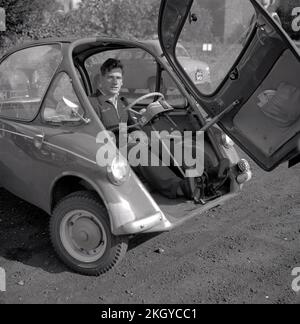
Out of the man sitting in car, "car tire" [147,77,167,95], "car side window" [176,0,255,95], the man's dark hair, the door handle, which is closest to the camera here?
"car side window" [176,0,255,95]

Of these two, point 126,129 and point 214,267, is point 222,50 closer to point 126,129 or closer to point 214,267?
point 126,129

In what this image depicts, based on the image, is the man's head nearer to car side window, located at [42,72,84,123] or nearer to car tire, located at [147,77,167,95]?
car side window, located at [42,72,84,123]

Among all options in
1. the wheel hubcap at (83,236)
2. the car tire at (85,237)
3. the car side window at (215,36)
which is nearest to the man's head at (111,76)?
the car side window at (215,36)

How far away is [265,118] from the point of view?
355 cm

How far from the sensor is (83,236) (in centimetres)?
339

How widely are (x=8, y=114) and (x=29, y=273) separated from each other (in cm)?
168

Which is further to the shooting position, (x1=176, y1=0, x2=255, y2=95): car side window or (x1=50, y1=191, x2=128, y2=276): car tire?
(x1=176, y1=0, x2=255, y2=95): car side window

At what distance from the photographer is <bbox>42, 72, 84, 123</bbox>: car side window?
3551mm

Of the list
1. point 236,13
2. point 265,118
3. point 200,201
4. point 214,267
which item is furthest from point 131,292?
point 236,13

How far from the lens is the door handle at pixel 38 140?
11.9ft

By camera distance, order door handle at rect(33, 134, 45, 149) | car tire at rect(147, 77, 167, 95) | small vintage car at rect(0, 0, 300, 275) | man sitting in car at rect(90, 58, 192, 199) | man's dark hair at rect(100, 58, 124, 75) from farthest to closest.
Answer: car tire at rect(147, 77, 167, 95)
man's dark hair at rect(100, 58, 124, 75)
man sitting in car at rect(90, 58, 192, 199)
door handle at rect(33, 134, 45, 149)
small vintage car at rect(0, 0, 300, 275)

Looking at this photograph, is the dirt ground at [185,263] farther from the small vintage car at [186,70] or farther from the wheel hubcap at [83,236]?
the small vintage car at [186,70]

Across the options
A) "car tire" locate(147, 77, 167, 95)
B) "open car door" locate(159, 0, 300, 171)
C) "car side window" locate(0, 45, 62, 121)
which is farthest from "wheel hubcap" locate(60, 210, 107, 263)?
"car tire" locate(147, 77, 167, 95)

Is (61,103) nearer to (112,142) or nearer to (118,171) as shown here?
Result: (112,142)
